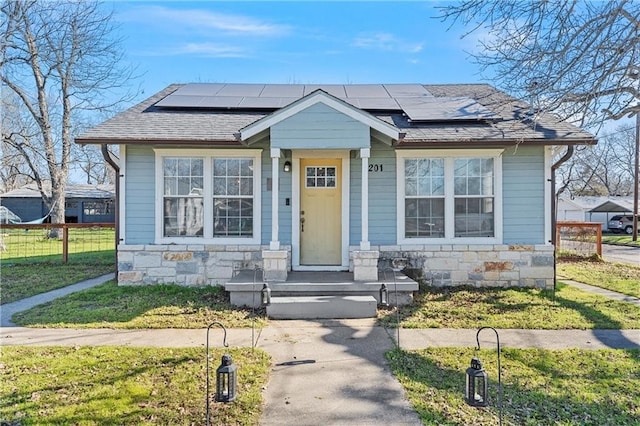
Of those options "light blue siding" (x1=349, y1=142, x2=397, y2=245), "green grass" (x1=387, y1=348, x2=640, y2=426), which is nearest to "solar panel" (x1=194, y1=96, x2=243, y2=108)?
"light blue siding" (x1=349, y1=142, x2=397, y2=245)

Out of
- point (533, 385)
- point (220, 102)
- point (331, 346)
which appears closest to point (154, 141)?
point (220, 102)

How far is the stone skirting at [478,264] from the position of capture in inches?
310

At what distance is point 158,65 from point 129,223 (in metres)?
10.7

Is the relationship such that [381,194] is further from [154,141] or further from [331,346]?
[154,141]

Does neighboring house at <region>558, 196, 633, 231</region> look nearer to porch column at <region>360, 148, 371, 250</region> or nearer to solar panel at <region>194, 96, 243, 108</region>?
porch column at <region>360, 148, 371, 250</region>

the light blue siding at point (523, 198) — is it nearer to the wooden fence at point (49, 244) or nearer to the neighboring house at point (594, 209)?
the wooden fence at point (49, 244)

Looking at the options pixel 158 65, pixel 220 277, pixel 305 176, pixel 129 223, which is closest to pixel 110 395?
pixel 220 277

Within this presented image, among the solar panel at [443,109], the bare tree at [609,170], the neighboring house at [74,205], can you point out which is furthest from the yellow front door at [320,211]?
the bare tree at [609,170]

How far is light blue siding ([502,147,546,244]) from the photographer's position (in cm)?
793

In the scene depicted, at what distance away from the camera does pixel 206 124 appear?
8164 mm

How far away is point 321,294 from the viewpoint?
266 inches

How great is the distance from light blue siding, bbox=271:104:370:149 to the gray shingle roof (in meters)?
0.90

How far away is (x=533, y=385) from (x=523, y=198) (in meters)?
5.09

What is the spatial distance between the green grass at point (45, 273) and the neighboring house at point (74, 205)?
70.7ft
